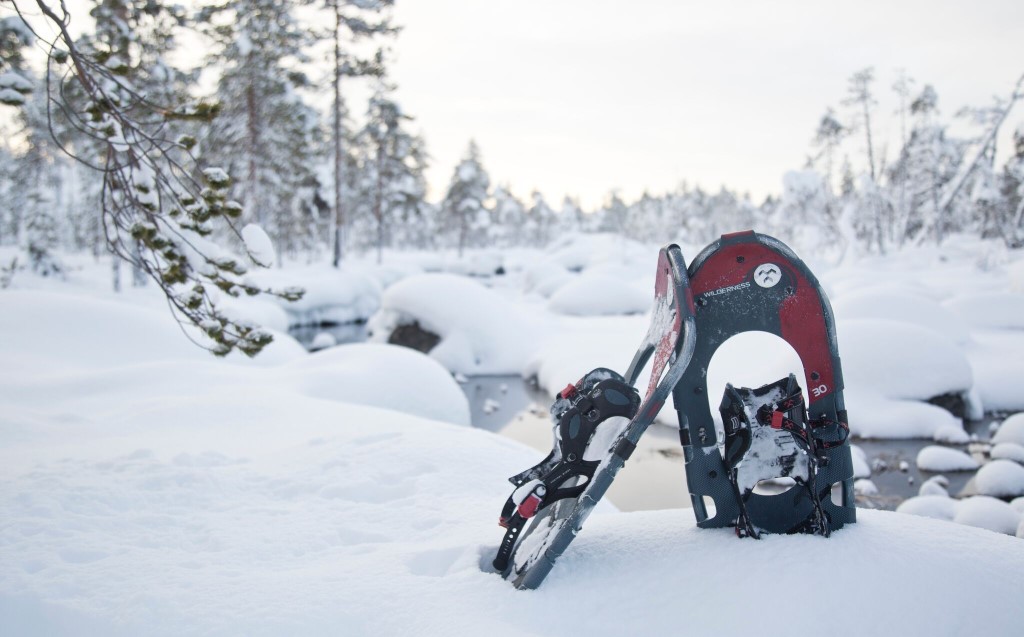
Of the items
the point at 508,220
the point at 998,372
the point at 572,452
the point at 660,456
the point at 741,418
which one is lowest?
the point at 660,456

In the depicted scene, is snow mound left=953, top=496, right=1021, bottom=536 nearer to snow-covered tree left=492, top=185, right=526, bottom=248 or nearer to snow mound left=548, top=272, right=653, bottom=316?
snow mound left=548, top=272, right=653, bottom=316

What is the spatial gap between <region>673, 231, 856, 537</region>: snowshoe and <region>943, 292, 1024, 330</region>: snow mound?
1547cm

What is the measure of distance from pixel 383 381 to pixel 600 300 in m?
14.6

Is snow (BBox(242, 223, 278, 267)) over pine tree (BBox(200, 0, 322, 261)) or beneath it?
beneath

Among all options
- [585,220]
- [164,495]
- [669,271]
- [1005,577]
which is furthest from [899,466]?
[585,220]

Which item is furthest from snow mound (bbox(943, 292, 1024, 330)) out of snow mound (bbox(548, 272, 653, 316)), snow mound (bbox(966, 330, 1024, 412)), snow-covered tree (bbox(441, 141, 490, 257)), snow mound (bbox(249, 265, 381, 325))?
snow-covered tree (bbox(441, 141, 490, 257))

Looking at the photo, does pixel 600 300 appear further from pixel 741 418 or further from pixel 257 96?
pixel 741 418

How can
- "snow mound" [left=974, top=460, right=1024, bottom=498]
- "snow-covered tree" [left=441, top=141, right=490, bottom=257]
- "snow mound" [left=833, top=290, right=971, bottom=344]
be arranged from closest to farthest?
1. "snow mound" [left=974, top=460, right=1024, bottom=498]
2. "snow mound" [left=833, top=290, right=971, bottom=344]
3. "snow-covered tree" [left=441, top=141, right=490, bottom=257]

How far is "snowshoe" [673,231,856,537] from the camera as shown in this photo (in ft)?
7.18

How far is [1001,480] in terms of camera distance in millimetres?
6102

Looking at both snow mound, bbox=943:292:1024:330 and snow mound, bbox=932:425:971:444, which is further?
snow mound, bbox=943:292:1024:330

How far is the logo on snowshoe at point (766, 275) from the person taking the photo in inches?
87.8

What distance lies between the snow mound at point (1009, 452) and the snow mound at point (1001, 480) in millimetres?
753

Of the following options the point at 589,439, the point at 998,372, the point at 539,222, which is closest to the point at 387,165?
the point at 998,372
